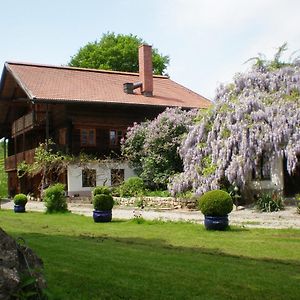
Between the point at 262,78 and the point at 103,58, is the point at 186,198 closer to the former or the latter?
the point at 262,78

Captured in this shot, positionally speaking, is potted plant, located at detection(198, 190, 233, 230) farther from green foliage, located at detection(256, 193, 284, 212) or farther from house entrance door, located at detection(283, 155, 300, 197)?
house entrance door, located at detection(283, 155, 300, 197)

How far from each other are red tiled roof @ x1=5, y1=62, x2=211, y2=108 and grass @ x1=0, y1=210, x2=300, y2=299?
702 inches

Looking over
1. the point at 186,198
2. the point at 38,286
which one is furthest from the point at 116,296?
the point at 186,198

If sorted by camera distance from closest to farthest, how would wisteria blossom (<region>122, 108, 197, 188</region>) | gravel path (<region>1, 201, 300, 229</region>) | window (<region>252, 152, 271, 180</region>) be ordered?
1. gravel path (<region>1, 201, 300, 229</region>)
2. window (<region>252, 152, 271, 180</region>)
3. wisteria blossom (<region>122, 108, 197, 188</region>)

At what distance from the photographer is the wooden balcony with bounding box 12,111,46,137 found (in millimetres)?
34594

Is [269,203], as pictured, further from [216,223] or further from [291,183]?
[216,223]

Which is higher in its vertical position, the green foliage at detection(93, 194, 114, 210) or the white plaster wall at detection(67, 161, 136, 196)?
the white plaster wall at detection(67, 161, 136, 196)

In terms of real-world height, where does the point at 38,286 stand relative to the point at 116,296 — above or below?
above

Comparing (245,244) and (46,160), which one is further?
(46,160)

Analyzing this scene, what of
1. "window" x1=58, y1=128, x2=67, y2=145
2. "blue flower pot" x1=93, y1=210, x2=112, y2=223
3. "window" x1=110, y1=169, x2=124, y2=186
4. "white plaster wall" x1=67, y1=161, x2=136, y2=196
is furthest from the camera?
"window" x1=58, y1=128, x2=67, y2=145

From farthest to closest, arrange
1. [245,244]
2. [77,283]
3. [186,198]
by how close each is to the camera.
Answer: [186,198] < [245,244] < [77,283]

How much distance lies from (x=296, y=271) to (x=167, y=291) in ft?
9.44

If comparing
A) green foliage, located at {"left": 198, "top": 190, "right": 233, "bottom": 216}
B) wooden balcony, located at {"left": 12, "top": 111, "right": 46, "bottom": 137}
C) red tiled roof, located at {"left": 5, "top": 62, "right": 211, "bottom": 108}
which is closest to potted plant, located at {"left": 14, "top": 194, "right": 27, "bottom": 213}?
red tiled roof, located at {"left": 5, "top": 62, "right": 211, "bottom": 108}

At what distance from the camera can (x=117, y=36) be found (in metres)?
58.4
